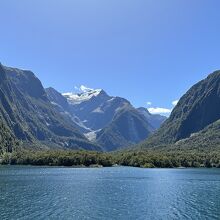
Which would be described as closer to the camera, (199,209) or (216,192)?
(199,209)

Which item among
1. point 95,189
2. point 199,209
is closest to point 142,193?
point 95,189

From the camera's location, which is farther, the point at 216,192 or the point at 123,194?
the point at 216,192

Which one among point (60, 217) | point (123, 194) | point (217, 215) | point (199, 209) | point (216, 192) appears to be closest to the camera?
point (60, 217)

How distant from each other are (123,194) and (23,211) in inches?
1718

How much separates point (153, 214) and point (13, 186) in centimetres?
7265

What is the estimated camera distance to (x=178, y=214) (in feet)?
306

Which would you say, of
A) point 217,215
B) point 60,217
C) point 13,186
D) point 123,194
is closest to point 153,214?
point 217,215

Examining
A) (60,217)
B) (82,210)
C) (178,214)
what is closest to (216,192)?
(178,214)

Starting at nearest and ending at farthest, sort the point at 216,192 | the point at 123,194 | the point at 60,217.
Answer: the point at 60,217 → the point at 123,194 → the point at 216,192

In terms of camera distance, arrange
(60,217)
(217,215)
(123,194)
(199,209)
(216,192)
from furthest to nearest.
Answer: (216,192), (123,194), (199,209), (217,215), (60,217)

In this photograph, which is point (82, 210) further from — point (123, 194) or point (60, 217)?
point (123, 194)

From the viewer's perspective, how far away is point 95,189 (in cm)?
14450

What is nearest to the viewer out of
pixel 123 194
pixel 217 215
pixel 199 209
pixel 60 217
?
pixel 60 217

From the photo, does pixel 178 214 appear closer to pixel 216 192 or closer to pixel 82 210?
pixel 82 210
